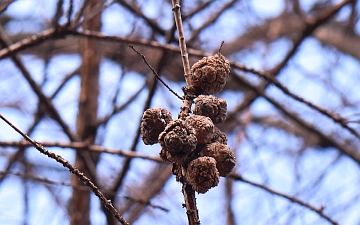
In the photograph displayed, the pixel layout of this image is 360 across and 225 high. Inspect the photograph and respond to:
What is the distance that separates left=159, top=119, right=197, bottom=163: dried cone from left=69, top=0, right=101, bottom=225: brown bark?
1.10 m

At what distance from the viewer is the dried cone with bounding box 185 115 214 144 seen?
64 cm

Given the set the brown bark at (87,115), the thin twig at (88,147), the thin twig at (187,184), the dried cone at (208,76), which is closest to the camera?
the thin twig at (187,184)

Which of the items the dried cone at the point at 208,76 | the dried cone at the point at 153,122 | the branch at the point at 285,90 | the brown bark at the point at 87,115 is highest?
the brown bark at the point at 87,115

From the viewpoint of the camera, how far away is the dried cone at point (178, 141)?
24.0 inches

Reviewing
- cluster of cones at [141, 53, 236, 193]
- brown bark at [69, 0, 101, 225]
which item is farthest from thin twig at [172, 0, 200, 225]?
brown bark at [69, 0, 101, 225]

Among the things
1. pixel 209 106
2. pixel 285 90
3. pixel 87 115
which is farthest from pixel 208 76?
pixel 87 115

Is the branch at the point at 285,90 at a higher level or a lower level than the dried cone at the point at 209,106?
higher

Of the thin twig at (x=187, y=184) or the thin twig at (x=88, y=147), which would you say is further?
the thin twig at (x=88, y=147)

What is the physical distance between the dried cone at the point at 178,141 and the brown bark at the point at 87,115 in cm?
110

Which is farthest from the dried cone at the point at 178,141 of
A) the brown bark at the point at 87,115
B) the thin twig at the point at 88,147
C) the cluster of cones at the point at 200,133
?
the brown bark at the point at 87,115

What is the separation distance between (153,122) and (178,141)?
0.09 m

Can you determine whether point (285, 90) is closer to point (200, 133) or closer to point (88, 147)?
point (88, 147)

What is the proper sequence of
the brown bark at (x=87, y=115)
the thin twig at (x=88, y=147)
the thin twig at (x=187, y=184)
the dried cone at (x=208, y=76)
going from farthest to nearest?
the brown bark at (x=87, y=115)
the thin twig at (x=88, y=147)
the dried cone at (x=208, y=76)
the thin twig at (x=187, y=184)

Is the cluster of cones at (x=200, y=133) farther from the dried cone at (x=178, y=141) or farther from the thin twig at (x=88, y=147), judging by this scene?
the thin twig at (x=88, y=147)
